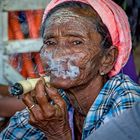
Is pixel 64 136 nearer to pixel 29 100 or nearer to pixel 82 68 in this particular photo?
pixel 29 100

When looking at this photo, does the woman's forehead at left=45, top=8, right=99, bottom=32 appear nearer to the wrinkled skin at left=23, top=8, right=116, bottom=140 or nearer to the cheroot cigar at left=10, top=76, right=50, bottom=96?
the wrinkled skin at left=23, top=8, right=116, bottom=140

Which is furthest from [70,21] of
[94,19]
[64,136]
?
[64,136]

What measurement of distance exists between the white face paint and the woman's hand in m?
0.09

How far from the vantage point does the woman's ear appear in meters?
2.71

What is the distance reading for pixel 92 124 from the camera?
2629 mm

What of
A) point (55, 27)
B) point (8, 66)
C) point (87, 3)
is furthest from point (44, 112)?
point (8, 66)

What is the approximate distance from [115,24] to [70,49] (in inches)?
11.8

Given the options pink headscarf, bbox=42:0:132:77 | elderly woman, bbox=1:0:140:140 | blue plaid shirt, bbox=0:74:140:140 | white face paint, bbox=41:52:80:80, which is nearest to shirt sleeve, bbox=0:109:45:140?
elderly woman, bbox=1:0:140:140

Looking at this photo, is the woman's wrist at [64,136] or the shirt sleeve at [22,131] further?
the shirt sleeve at [22,131]

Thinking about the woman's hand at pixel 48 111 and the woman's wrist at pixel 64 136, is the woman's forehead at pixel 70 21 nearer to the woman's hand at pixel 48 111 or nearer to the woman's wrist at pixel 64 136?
the woman's hand at pixel 48 111

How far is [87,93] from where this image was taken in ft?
8.91

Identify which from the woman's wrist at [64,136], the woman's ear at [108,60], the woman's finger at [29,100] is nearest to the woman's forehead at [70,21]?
the woman's ear at [108,60]

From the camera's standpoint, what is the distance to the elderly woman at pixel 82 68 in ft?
8.24

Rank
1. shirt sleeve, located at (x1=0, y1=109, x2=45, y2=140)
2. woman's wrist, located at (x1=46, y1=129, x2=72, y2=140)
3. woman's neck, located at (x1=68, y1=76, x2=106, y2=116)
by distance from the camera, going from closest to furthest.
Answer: woman's wrist, located at (x1=46, y1=129, x2=72, y2=140)
woman's neck, located at (x1=68, y1=76, x2=106, y2=116)
shirt sleeve, located at (x1=0, y1=109, x2=45, y2=140)
